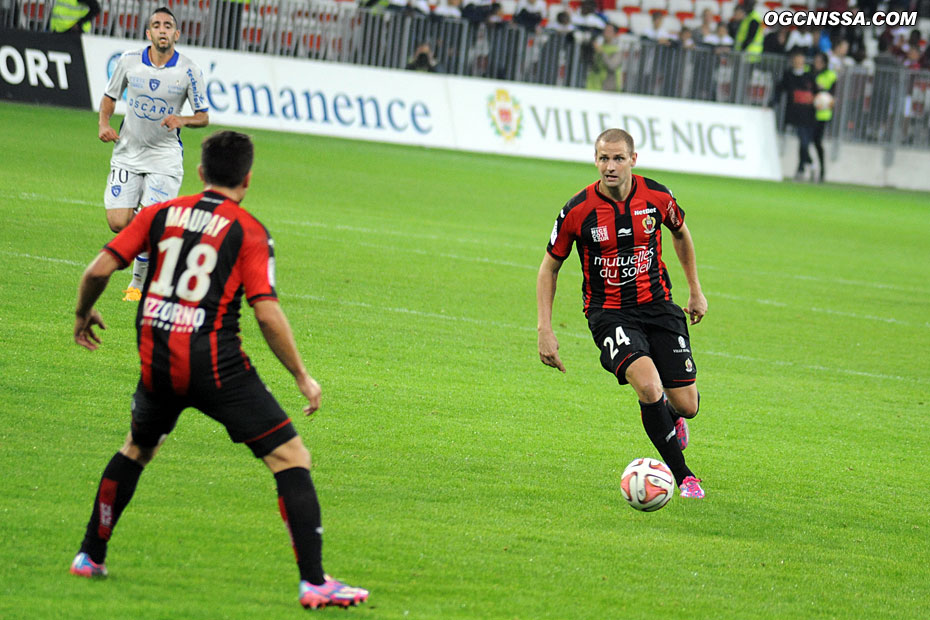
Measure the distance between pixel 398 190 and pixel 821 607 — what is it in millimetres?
14029

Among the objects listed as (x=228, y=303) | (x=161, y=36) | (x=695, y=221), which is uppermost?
(x=161, y=36)

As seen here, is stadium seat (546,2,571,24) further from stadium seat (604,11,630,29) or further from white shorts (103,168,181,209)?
white shorts (103,168,181,209)

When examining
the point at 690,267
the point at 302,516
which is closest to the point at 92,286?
the point at 302,516

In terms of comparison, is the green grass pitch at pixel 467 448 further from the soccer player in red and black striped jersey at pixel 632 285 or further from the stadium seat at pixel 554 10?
the stadium seat at pixel 554 10

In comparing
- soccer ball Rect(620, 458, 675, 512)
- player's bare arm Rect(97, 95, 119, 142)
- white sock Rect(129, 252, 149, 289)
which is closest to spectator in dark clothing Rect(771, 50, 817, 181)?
player's bare arm Rect(97, 95, 119, 142)

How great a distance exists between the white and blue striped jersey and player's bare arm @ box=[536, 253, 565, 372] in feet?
14.4

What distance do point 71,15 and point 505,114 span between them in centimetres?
890

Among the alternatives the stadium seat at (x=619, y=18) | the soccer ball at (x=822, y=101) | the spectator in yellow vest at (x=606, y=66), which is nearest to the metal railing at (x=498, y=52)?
the spectator in yellow vest at (x=606, y=66)

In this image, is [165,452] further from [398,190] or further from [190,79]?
[398,190]

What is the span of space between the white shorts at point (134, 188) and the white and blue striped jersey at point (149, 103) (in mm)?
51

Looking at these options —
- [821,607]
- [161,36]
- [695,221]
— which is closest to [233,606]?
[821,607]

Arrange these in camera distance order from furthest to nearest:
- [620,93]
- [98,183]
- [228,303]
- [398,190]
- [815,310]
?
1. [620,93]
2. [398,190]
3. [98,183]
4. [815,310]
5. [228,303]

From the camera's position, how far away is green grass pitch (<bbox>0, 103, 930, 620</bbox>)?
5121mm

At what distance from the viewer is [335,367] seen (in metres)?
8.88
